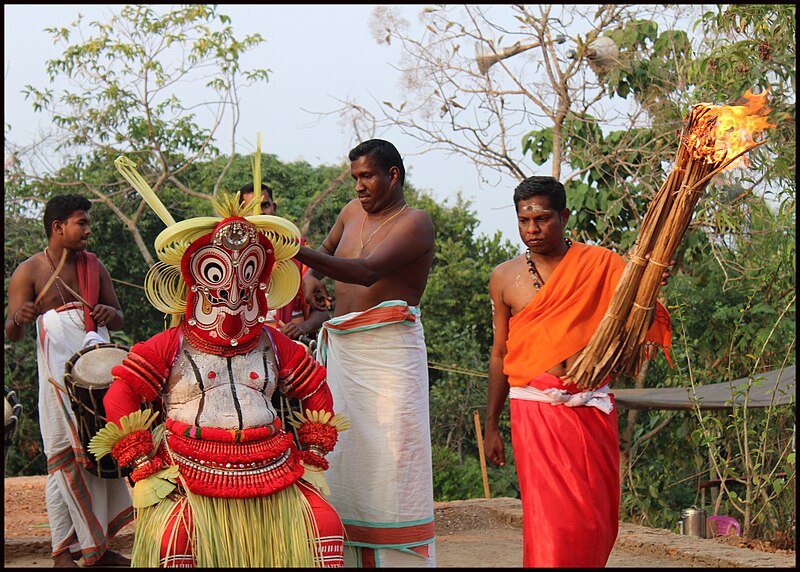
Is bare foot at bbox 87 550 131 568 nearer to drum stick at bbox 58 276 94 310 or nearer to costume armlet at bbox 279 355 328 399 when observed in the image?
drum stick at bbox 58 276 94 310

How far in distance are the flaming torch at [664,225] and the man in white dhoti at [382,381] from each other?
3.04ft

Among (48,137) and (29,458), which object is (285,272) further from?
(48,137)

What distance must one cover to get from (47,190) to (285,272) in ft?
33.8

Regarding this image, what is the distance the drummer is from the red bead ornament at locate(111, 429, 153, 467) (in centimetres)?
177

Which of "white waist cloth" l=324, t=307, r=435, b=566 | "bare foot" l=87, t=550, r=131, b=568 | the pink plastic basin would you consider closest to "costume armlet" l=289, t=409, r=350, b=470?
"white waist cloth" l=324, t=307, r=435, b=566

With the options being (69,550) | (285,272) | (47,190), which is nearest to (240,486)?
(285,272)

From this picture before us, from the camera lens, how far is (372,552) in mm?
5148

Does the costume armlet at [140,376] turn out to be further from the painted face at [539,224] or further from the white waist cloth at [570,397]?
the painted face at [539,224]

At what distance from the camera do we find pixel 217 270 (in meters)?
4.67

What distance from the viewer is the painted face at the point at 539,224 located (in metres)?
4.98

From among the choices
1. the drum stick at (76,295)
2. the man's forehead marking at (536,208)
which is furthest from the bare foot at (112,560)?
the man's forehead marking at (536,208)

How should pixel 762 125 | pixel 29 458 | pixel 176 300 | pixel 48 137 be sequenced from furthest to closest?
pixel 48 137, pixel 29 458, pixel 176 300, pixel 762 125

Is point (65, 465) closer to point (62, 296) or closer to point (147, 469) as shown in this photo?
point (62, 296)

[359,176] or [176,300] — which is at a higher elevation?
[359,176]
